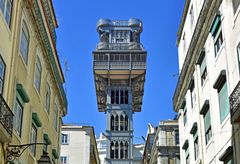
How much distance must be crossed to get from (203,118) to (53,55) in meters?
8.89

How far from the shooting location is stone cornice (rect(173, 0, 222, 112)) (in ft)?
77.0

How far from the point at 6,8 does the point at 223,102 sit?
9781 millimetres

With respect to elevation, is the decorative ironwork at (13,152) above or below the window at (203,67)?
below

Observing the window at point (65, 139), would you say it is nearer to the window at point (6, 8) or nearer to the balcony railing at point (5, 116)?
the window at point (6, 8)

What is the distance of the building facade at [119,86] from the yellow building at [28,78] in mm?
78327

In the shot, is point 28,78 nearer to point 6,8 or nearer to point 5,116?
point 6,8

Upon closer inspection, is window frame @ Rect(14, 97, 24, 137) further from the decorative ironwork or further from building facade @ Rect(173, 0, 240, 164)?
building facade @ Rect(173, 0, 240, 164)

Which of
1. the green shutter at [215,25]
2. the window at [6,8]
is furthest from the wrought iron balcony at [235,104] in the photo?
the window at [6,8]

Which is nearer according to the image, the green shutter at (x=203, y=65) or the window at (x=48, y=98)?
the green shutter at (x=203, y=65)

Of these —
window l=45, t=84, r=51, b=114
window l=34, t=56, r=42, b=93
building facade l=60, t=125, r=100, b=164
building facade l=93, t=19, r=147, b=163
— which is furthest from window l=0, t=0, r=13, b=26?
building facade l=93, t=19, r=147, b=163

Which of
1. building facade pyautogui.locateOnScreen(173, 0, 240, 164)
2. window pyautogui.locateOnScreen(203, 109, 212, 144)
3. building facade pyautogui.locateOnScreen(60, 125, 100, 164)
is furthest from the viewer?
building facade pyautogui.locateOnScreen(60, 125, 100, 164)

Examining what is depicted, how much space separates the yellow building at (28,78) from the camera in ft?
59.4

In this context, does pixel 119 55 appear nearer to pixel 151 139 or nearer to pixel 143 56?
pixel 143 56

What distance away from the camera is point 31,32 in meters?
23.3
